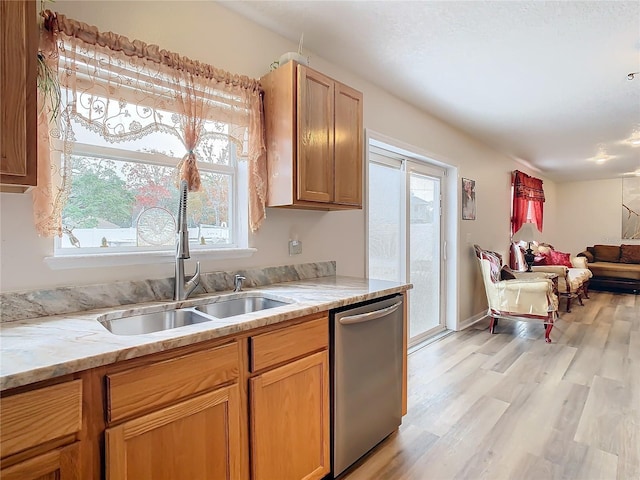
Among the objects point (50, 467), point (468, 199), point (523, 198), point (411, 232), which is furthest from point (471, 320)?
point (50, 467)

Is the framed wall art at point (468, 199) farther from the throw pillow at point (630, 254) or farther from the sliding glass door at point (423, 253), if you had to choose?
the throw pillow at point (630, 254)

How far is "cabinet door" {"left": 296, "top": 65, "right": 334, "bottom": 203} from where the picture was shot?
1930mm

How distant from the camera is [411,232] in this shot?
3717 millimetres

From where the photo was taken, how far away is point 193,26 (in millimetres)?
1815

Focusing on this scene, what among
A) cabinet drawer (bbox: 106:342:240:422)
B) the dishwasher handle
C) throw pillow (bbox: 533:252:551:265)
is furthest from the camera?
throw pillow (bbox: 533:252:551:265)

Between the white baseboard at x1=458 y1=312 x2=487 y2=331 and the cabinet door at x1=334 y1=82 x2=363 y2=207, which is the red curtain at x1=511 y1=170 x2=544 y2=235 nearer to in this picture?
the white baseboard at x1=458 y1=312 x2=487 y2=331

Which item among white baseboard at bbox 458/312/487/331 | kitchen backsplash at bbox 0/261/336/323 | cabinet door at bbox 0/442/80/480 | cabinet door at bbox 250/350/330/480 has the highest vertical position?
kitchen backsplash at bbox 0/261/336/323

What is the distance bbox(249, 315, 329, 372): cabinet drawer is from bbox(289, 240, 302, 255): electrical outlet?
Result: 774 mm

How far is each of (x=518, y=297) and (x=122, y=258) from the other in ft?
12.9

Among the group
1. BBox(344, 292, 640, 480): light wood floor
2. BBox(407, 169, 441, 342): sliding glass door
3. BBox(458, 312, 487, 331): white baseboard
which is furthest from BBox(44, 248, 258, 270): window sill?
BBox(458, 312, 487, 331): white baseboard

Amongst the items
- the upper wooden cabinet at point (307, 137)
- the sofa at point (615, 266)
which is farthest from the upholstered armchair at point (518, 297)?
the sofa at point (615, 266)

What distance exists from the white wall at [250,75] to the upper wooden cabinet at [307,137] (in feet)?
0.85

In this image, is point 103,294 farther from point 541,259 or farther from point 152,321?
point 541,259

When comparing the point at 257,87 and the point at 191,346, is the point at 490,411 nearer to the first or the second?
the point at 191,346
